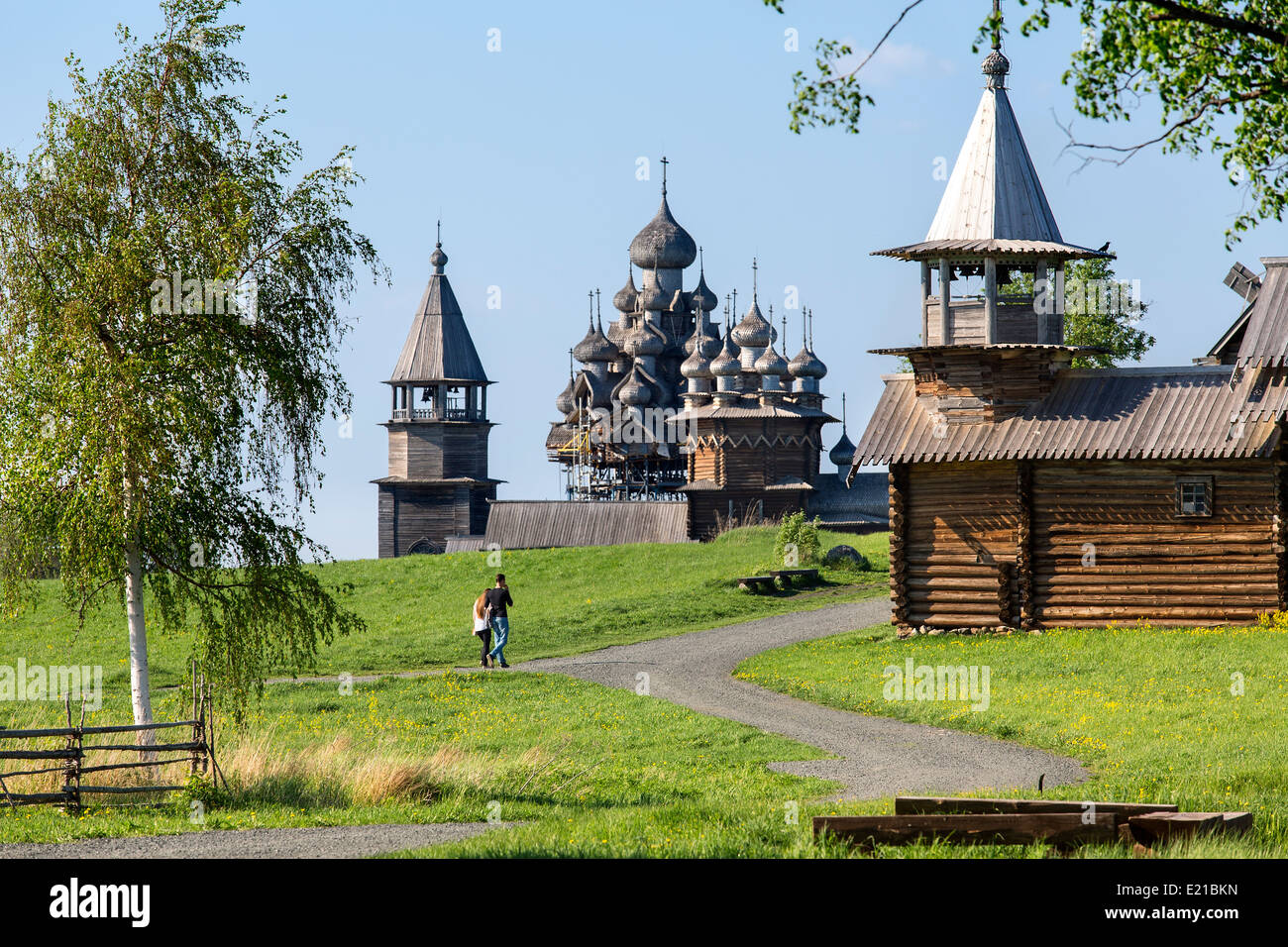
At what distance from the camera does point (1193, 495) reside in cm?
2878

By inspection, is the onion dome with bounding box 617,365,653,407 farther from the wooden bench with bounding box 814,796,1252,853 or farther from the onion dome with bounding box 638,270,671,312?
the wooden bench with bounding box 814,796,1252,853

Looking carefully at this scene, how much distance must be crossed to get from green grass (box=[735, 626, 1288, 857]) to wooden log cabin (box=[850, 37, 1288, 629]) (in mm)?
939

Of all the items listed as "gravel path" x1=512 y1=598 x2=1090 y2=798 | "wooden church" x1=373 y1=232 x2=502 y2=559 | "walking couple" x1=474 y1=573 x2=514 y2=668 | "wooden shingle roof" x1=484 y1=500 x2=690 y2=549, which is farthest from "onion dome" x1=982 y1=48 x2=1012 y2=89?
"wooden church" x1=373 y1=232 x2=502 y2=559

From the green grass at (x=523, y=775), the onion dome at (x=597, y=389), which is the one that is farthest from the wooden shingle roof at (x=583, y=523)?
the green grass at (x=523, y=775)

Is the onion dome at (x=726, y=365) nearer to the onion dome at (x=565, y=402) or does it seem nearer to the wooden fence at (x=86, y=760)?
the onion dome at (x=565, y=402)

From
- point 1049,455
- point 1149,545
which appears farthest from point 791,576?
point 1149,545

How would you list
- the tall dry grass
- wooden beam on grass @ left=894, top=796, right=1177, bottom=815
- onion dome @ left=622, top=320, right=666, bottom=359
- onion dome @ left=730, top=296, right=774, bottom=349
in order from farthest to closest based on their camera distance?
onion dome @ left=622, top=320, right=666, bottom=359, onion dome @ left=730, top=296, right=774, bottom=349, the tall dry grass, wooden beam on grass @ left=894, top=796, right=1177, bottom=815

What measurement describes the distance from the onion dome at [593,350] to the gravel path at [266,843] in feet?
233

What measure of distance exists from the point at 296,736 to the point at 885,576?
79.8 ft

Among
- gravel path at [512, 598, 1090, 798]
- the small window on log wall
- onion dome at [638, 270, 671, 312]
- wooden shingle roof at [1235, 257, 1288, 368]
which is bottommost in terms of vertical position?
gravel path at [512, 598, 1090, 798]

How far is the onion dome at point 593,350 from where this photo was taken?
83.8 meters

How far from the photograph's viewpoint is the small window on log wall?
28.6m
